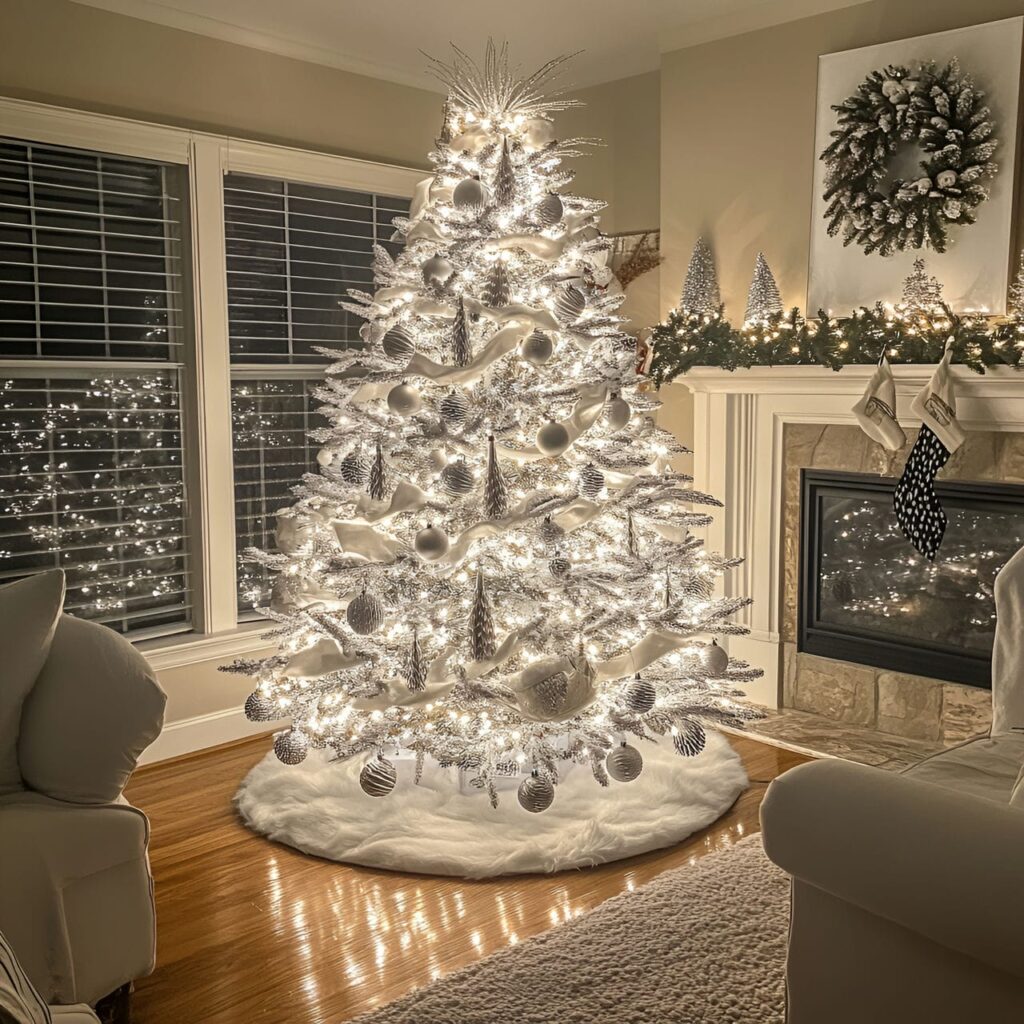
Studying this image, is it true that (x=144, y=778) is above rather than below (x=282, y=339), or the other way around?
below

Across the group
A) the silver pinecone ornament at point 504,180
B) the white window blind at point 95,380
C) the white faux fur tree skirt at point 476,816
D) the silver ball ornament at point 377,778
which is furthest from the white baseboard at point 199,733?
the silver pinecone ornament at point 504,180

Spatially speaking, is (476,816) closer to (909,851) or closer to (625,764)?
(625,764)

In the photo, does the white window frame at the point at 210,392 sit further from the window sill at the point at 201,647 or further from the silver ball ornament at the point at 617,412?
the silver ball ornament at the point at 617,412

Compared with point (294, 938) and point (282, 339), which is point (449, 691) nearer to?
point (294, 938)

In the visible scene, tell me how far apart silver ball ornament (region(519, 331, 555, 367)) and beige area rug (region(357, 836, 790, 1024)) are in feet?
4.92

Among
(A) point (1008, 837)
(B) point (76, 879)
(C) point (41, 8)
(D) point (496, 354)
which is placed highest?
(C) point (41, 8)

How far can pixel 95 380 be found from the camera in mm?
3906

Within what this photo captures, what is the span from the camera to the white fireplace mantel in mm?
4133

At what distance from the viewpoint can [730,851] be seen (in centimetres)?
302

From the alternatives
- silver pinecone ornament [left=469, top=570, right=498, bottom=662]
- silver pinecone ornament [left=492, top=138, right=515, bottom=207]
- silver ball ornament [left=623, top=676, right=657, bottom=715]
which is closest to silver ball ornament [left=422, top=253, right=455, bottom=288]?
silver pinecone ornament [left=492, top=138, right=515, bottom=207]

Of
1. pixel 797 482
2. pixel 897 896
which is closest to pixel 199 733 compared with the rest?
pixel 797 482

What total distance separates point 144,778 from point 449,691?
1.43 m

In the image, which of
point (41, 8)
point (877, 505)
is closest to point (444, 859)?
point (877, 505)

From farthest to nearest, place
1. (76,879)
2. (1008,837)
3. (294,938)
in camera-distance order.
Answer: (294,938) < (76,879) < (1008,837)
